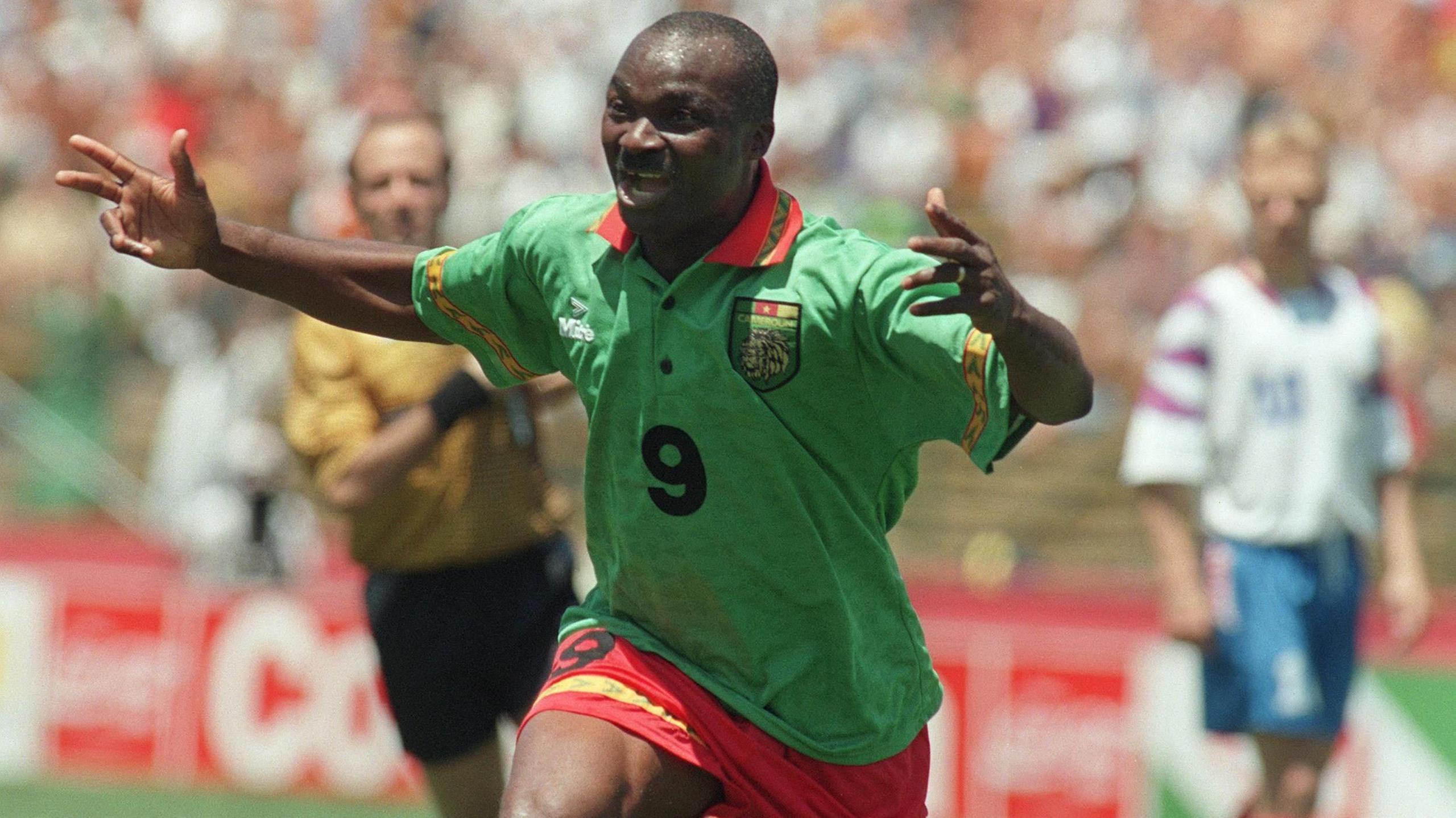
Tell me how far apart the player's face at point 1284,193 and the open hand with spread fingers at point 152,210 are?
143 inches

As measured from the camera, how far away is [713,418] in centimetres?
362

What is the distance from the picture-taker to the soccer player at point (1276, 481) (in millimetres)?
6473

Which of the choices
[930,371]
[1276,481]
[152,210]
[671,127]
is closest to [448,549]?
[152,210]

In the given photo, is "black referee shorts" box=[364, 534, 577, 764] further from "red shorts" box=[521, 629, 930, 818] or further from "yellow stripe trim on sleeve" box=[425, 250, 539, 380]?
"red shorts" box=[521, 629, 930, 818]

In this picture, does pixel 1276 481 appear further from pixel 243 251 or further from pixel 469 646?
pixel 243 251

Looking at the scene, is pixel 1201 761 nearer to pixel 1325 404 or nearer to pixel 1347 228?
pixel 1325 404

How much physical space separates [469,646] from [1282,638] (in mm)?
2698

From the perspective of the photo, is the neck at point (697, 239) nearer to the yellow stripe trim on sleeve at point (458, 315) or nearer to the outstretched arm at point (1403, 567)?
the yellow stripe trim on sleeve at point (458, 315)

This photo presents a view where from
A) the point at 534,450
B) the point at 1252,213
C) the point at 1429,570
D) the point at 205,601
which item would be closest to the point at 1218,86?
the point at 1429,570

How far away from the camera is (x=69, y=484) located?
12625mm

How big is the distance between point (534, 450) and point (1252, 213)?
2.54 metres

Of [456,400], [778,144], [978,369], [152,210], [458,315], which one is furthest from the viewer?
[778,144]

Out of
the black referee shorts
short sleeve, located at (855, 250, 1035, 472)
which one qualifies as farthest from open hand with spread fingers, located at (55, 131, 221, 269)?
the black referee shorts

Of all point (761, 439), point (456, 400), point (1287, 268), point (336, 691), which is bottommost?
point (336, 691)
